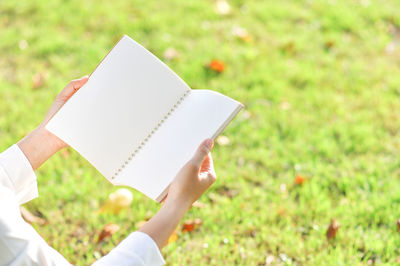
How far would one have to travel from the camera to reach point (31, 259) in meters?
1.24

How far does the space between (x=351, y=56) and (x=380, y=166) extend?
1056 millimetres

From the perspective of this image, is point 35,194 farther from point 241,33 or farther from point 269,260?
point 241,33

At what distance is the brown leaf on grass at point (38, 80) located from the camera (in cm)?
309

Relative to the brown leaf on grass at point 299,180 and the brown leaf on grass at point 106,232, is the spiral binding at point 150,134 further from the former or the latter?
the brown leaf on grass at point 299,180

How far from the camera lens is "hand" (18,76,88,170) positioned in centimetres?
165

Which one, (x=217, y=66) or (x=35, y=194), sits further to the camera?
(x=217, y=66)

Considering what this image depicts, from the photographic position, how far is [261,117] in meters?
2.87

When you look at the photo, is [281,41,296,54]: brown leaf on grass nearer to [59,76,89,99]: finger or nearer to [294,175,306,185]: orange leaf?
[294,175,306,185]: orange leaf

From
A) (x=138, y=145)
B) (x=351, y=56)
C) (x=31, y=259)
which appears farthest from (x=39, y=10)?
(x=31, y=259)

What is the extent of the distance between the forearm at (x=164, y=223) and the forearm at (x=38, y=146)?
19.5 inches

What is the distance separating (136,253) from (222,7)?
276 centimetres

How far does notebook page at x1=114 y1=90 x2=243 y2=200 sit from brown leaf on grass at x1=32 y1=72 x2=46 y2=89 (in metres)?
1.73

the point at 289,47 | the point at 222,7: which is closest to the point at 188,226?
the point at 289,47

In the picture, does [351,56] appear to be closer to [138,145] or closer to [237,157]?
[237,157]
